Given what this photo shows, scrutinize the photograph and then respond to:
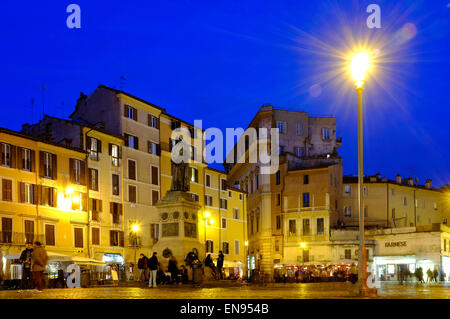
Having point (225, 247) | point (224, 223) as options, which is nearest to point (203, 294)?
point (225, 247)

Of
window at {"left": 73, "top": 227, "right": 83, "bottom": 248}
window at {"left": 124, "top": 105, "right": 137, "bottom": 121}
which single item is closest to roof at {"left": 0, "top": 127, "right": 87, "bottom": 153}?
window at {"left": 73, "top": 227, "right": 83, "bottom": 248}

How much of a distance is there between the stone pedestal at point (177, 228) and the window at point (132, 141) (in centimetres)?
3024

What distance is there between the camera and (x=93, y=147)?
53.0 m

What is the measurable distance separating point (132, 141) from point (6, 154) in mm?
15405

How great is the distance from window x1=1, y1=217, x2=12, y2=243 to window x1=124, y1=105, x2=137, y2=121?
1743cm

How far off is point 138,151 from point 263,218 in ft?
79.6

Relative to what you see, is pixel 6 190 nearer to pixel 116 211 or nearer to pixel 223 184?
pixel 116 211

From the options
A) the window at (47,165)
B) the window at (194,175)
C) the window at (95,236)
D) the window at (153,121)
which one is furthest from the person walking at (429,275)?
the window at (47,165)

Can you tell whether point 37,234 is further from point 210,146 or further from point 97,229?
point 210,146

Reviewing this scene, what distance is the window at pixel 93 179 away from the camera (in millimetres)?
52062

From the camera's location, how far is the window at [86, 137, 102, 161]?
52375mm

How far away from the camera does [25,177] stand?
45.7 m

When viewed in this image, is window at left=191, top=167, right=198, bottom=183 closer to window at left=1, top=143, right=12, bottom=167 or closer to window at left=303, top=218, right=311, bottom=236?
window at left=303, top=218, right=311, bottom=236

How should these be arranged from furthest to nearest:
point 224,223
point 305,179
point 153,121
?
point 305,179, point 224,223, point 153,121
